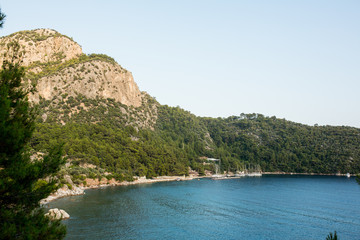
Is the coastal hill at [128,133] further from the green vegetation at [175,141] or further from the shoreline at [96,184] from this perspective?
the shoreline at [96,184]

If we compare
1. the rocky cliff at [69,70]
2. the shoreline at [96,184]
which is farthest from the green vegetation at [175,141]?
the rocky cliff at [69,70]

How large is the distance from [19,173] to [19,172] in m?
0.05

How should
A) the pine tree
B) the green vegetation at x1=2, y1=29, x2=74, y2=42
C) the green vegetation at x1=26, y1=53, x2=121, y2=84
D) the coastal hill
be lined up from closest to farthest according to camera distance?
the pine tree → the coastal hill → the green vegetation at x1=26, y1=53, x2=121, y2=84 → the green vegetation at x1=2, y1=29, x2=74, y2=42

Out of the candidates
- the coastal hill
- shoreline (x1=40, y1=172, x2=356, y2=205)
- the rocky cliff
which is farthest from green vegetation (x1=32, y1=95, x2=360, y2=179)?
the rocky cliff

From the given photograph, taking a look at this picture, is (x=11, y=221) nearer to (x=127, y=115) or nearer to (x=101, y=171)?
(x=101, y=171)

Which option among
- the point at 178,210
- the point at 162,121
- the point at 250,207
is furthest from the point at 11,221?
the point at 162,121

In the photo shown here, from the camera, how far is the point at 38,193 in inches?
536

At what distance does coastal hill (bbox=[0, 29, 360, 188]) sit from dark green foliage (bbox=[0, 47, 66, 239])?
184 feet

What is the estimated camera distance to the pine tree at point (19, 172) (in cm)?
1224

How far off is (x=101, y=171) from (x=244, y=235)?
56.1 metres

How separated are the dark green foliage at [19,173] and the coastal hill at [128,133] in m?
56.0

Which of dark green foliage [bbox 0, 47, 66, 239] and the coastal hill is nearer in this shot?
dark green foliage [bbox 0, 47, 66, 239]

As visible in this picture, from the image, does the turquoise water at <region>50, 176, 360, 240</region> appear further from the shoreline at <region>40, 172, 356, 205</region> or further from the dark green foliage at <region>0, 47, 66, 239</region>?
the dark green foliage at <region>0, 47, 66, 239</region>

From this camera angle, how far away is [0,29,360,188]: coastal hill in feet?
293
